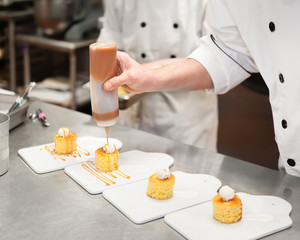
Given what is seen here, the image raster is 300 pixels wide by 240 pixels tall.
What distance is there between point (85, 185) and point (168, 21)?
120 cm

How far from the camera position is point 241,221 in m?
1.14

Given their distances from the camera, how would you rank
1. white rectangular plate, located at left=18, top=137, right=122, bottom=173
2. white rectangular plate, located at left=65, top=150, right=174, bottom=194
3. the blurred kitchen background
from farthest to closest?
the blurred kitchen background, white rectangular plate, located at left=18, top=137, right=122, bottom=173, white rectangular plate, located at left=65, top=150, right=174, bottom=194

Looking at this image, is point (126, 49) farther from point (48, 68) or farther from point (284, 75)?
point (48, 68)

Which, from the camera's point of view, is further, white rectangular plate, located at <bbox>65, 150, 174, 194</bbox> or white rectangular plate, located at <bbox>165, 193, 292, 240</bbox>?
white rectangular plate, located at <bbox>65, 150, 174, 194</bbox>

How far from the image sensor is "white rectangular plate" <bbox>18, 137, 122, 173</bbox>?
1.41m

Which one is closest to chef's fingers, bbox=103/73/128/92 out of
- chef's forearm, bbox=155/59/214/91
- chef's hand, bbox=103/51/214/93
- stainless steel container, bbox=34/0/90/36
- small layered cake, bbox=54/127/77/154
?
chef's hand, bbox=103/51/214/93

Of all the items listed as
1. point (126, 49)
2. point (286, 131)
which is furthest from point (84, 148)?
point (126, 49)

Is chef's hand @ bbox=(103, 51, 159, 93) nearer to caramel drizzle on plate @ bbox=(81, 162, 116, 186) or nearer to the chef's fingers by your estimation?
the chef's fingers

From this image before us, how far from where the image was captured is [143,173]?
1.39 metres

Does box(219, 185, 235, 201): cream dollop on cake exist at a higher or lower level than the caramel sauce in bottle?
lower

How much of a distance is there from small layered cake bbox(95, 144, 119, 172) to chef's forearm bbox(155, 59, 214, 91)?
1.28 ft

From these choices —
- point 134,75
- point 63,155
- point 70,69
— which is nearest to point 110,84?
point 134,75

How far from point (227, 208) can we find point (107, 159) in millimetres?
429

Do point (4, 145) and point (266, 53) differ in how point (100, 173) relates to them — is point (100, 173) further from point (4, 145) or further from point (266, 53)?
point (266, 53)
